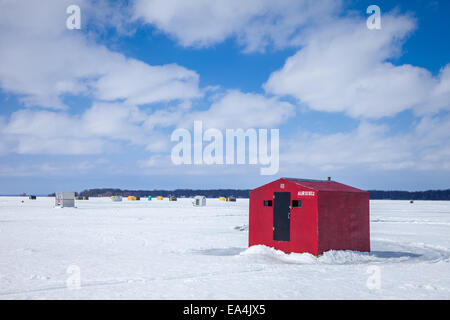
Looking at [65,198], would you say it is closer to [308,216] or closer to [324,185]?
[324,185]

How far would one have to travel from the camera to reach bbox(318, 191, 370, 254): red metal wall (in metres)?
12.8

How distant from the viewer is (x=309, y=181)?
1421 cm

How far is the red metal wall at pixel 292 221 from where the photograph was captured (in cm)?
1271

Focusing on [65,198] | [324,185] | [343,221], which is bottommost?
[65,198]

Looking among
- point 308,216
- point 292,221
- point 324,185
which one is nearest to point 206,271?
point 292,221

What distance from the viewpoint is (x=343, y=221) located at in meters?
13.5

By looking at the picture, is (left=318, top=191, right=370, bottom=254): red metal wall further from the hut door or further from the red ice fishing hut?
the hut door

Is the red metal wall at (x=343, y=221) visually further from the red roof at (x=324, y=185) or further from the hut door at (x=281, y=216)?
the hut door at (x=281, y=216)

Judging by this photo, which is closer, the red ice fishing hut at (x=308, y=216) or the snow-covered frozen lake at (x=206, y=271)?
the snow-covered frozen lake at (x=206, y=271)

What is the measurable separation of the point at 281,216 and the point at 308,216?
1.00 m

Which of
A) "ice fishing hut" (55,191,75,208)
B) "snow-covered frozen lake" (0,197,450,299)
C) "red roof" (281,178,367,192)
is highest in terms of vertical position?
A: "red roof" (281,178,367,192)

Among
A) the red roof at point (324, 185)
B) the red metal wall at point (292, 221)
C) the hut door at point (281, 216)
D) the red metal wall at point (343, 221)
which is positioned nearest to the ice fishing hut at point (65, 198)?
the red metal wall at point (292, 221)

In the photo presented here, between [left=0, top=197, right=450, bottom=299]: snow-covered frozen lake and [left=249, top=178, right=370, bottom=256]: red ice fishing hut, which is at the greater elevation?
[left=249, top=178, right=370, bottom=256]: red ice fishing hut

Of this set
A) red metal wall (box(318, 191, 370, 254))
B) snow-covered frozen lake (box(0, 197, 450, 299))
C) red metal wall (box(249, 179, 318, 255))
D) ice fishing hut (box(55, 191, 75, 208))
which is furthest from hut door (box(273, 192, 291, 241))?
ice fishing hut (box(55, 191, 75, 208))
